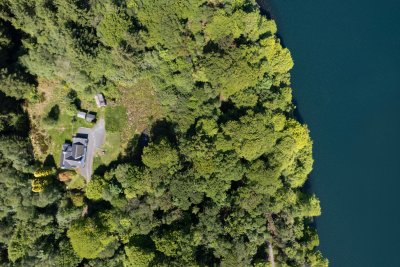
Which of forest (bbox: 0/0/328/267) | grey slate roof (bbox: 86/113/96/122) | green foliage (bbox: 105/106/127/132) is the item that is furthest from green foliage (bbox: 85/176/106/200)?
grey slate roof (bbox: 86/113/96/122)

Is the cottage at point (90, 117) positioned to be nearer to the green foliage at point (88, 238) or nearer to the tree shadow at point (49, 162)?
the tree shadow at point (49, 162)

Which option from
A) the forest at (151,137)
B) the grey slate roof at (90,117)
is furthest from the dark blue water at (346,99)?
the grey slate roof at (90,117)

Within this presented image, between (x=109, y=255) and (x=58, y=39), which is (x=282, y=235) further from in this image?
(x=58, y=39)

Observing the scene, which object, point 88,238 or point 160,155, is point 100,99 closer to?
point 160,155

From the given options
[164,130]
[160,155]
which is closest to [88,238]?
[160,155]

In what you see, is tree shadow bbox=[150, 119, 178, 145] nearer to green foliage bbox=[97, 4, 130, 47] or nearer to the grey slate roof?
the grey slate roof

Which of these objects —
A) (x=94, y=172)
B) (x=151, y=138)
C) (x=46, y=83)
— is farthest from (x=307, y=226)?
(x=46, y=83)
